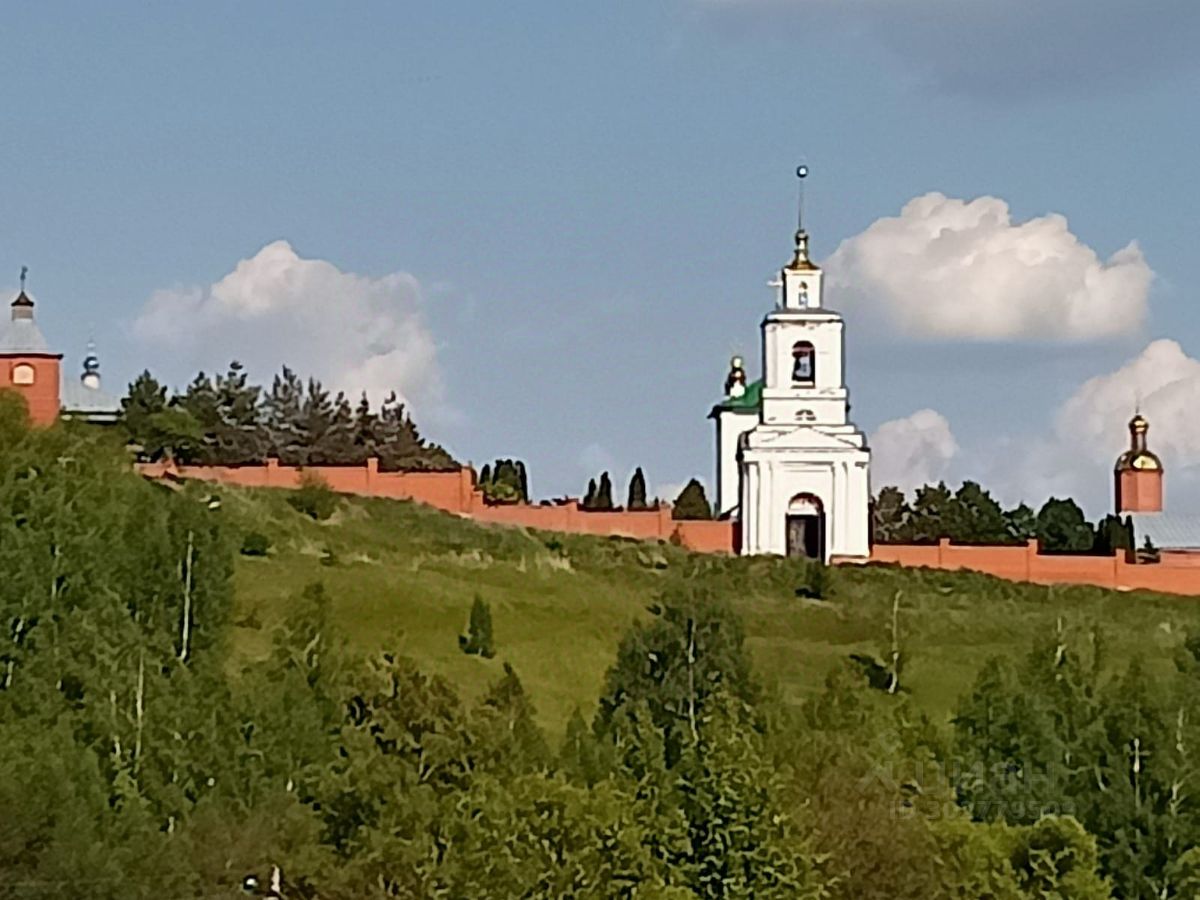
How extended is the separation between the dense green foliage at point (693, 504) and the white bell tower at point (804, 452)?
24.5 ft

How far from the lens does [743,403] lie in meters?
93.4

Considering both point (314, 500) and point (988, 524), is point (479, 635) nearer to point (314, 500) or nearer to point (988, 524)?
point (314, 500)

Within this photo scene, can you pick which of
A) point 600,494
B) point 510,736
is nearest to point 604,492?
point 600,494

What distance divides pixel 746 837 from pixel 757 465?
142 feet

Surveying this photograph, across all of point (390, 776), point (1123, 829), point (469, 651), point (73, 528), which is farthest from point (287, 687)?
point (469, 651)

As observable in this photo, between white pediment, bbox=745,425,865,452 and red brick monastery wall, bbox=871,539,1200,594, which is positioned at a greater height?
white pediment, bbox=745,425,865,452

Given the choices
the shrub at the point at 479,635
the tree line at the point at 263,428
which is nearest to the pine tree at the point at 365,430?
the tree line at the point at 263,428

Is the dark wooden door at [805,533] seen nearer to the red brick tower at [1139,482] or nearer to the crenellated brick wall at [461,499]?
the crenellated brick wall at [461,499]

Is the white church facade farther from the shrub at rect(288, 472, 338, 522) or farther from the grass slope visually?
the shrub at rect(288, 472, 338, 522)

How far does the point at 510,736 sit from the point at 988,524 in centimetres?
5411

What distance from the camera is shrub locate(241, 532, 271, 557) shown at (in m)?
64.4

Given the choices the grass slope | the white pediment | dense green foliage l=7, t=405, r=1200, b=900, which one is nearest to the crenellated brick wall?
the grass slope

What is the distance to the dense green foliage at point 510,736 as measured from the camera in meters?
34.3

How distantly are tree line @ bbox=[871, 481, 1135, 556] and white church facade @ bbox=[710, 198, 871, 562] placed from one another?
505cm
